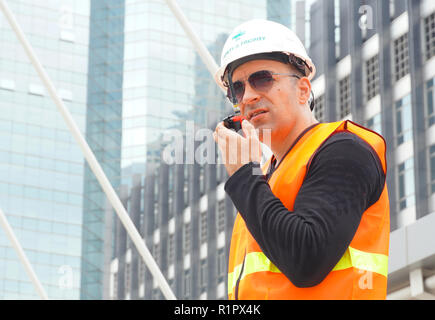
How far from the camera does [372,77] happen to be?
4638 centimetres

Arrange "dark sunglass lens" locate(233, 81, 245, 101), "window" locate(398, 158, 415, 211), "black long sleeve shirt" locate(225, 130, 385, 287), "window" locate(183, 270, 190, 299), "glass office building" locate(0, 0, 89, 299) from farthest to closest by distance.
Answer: "glass office building" locate(0, 0, 89, 299) < "window" locate(183, 270, 190, 299) < "window" locate(398, 158, 415, 211) < "dark sunglass lens" locate(233, 81, 245, 101) < "black long sleeve shirt" locate(225, 130, 385, 287)

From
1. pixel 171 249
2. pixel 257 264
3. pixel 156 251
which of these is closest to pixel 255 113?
pixel 257 264

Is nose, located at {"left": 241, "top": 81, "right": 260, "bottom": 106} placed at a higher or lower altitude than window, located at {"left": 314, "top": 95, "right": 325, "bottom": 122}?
lower

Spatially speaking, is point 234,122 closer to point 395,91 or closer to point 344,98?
point 395,91

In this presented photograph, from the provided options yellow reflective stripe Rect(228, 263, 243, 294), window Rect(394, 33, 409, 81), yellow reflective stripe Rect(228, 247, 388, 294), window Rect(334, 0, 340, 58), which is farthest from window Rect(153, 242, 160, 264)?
yellow reflective stripe Rect(228, 247, 388, 294)

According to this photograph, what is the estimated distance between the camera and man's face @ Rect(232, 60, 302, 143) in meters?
3.49

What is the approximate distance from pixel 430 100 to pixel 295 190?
127ft

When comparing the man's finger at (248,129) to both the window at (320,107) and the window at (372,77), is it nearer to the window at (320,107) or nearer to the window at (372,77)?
the window at (372,77)

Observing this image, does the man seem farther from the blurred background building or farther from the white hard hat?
the blurred background building

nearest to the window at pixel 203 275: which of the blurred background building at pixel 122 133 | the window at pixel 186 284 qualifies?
the blurred background building at pixel 122 133

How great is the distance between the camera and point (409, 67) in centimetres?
4212

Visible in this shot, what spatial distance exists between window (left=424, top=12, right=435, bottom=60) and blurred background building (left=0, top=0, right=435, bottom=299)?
23.7 feet
